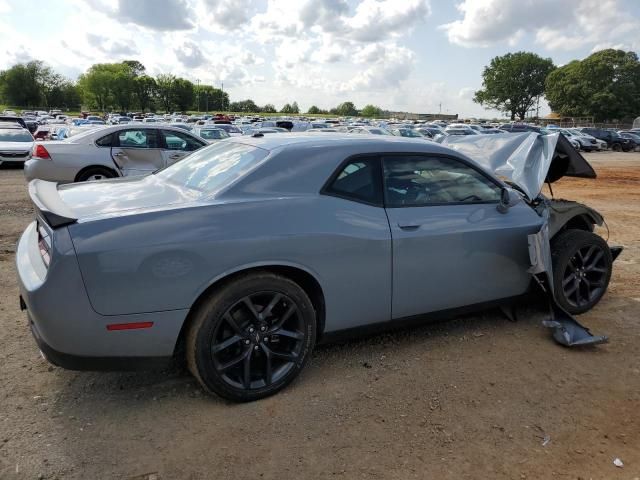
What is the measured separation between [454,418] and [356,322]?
83cm

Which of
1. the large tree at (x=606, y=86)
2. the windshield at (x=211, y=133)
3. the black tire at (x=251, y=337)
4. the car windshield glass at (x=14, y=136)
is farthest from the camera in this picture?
the large tree at (x=606, y=86)

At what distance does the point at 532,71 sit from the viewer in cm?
11038

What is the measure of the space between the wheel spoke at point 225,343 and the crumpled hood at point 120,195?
842 millimetres

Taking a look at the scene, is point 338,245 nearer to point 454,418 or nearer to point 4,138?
point 454,418

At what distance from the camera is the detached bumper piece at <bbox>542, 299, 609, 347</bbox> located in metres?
3.75

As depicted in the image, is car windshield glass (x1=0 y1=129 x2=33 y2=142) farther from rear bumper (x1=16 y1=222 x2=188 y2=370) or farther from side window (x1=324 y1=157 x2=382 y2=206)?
side window (x1=324 y1=157 x2=382 y2=206)

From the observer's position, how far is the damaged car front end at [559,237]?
3900mm

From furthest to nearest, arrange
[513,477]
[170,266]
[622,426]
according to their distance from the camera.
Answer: [622,426] → [170,266] → [513,477]

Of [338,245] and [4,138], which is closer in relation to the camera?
[338,245]

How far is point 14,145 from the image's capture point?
629 inches

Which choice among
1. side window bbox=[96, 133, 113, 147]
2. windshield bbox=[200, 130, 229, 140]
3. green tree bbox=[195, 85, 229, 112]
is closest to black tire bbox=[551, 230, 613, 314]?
side window bbox=[96, 133, 113, 147]

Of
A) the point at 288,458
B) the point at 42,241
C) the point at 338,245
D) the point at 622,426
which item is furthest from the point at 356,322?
the point at 42,241

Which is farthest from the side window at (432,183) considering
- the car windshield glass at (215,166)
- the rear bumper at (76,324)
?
the rear bumper at (76,324)

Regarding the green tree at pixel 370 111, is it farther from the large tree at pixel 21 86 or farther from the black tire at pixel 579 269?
the black tire at pixel 579 269
